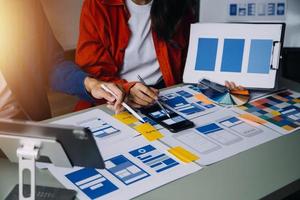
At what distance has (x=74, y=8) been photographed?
3049 millimetres

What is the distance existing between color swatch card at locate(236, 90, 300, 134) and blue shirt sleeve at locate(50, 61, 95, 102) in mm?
545

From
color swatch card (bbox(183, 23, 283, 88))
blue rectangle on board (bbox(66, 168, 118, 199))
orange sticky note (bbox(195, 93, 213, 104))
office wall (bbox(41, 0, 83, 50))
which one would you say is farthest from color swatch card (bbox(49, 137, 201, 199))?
office wall (bbox(41, 0, 83, 50))

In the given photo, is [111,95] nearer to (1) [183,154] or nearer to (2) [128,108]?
(2) [128,108]

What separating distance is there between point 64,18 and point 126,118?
1.99 m

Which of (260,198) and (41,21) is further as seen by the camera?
(41,21)

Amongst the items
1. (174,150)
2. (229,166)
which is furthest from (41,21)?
(229,166)

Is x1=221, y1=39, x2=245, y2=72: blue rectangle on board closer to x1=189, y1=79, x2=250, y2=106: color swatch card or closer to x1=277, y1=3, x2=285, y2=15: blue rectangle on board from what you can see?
x1=189, y1=79, x2=250, y2=106: color swatch card

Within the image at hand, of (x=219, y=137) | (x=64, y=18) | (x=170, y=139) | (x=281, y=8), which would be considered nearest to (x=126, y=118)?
(x=170, y=139)

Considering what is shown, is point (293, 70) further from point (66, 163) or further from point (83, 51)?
point (66, 163)

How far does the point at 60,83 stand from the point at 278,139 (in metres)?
0.80

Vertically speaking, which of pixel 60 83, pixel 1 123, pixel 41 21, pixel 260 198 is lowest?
pixel 260 198

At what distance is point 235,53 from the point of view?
1430 mm

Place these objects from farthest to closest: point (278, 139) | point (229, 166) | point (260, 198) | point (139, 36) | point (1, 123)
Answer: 1. point (139, 36)
2. point (278, 139)
3. point (229, 166)
4. point (260, 198)
5. point (1, 123)

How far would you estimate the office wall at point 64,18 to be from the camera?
2977mm
